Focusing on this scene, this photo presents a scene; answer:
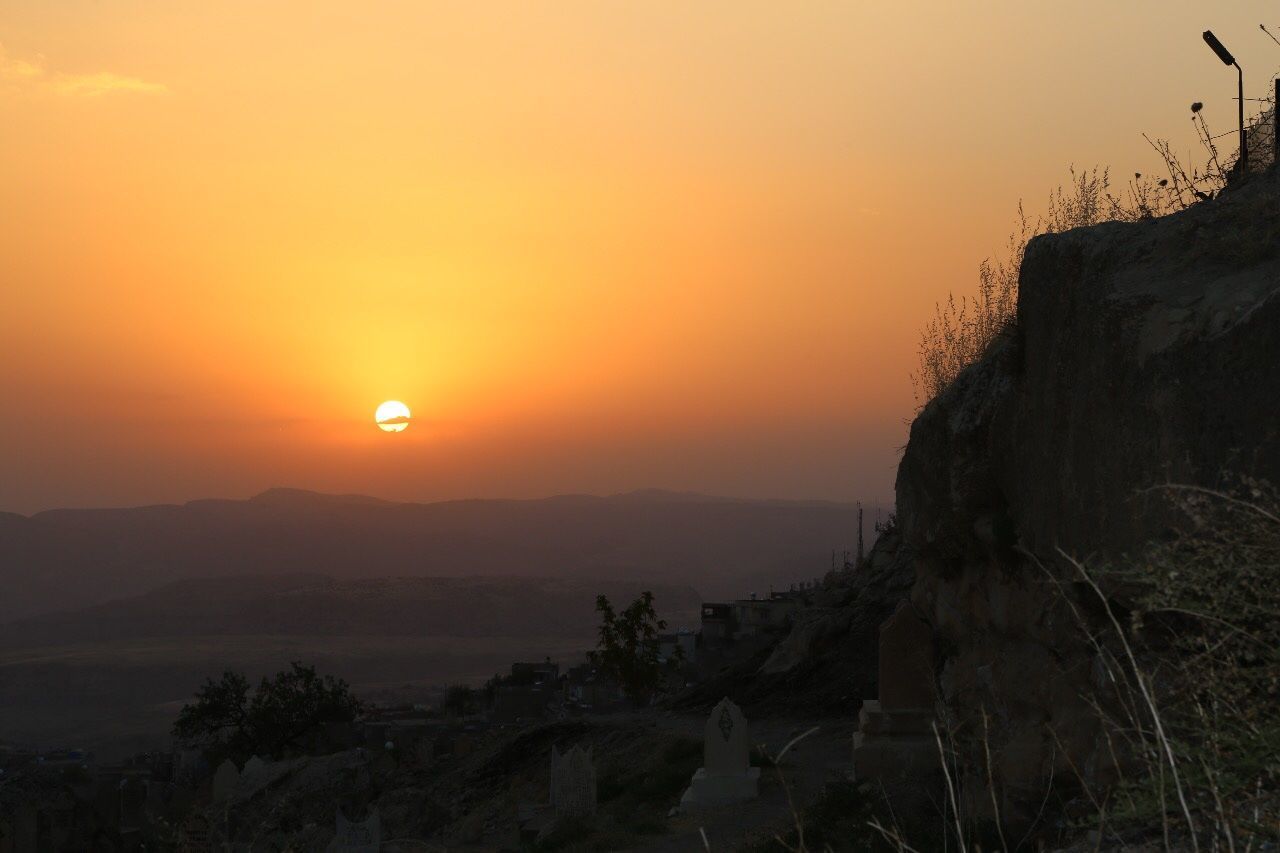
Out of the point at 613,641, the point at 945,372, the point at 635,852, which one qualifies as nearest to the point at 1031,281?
the point at 945,372

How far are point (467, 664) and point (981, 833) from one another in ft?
340

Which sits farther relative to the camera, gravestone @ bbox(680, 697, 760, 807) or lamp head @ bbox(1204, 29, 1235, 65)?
gravestone @ bbox(680, 697, 760, 807)

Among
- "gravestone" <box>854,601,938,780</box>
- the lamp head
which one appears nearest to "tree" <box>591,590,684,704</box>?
"gravestone" <box>854,601,938,780</box>

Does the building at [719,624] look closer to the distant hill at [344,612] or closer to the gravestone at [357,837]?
the gravestone at [357,837]

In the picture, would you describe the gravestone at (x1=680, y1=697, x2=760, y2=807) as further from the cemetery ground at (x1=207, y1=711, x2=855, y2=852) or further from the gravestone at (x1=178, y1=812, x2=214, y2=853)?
the gravestone at (x1=178, y1=812, x2=214, y2=853)

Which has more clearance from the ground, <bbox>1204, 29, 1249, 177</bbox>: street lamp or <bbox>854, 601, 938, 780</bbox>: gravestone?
<bbox>1204, 29, 1249, 177</bbox>: street lamp

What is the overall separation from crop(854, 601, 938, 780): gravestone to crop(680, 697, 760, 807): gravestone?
2.97m

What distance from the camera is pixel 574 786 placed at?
20.0 meters

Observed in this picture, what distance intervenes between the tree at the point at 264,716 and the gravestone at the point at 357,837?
74.7 ft

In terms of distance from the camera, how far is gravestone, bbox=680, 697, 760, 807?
1803cm

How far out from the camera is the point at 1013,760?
918 centimetres

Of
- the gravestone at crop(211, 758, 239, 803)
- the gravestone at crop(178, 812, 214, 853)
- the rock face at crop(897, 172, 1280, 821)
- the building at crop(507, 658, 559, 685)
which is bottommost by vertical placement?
the building at crop(507, 658, 559, 685)

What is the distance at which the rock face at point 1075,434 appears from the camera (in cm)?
655

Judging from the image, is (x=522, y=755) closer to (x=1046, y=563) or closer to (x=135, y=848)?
(x=135, y=848)
